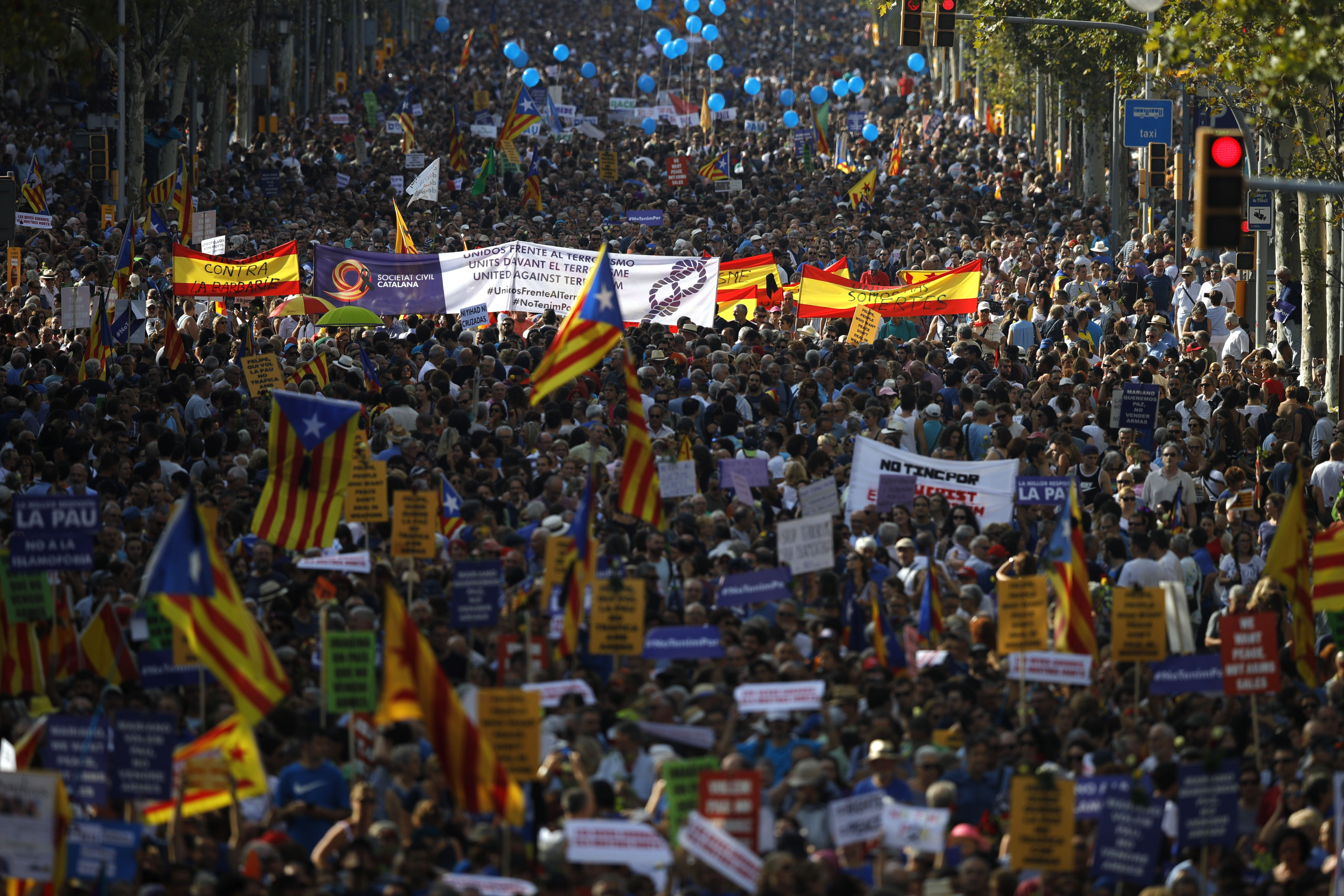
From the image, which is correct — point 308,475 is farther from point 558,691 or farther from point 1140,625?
point 1140,625

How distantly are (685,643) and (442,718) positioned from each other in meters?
2.23

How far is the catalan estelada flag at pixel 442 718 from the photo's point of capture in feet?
29.9

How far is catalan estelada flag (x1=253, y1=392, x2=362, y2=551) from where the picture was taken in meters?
13.6

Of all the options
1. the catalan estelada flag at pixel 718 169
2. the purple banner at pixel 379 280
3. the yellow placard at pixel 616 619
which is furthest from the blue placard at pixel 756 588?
the catalan estelada flag at pixel 718 169

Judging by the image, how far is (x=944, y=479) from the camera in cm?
1490

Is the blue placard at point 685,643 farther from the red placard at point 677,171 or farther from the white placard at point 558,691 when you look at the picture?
the red placard at point 677,171

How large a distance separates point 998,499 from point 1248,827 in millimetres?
5061

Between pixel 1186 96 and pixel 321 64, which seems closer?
pixel 1186 96

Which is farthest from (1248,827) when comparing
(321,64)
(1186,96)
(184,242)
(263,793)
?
(321,64)

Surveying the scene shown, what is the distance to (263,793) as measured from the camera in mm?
9719

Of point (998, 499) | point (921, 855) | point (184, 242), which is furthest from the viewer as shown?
point (184, 242)

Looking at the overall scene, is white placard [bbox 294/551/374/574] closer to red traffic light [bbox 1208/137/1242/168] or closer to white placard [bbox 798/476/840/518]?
white placard [bbox 798/476/840/518]

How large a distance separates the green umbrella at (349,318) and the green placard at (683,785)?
13.5m

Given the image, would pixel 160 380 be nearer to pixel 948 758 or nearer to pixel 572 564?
pixel 572 564
